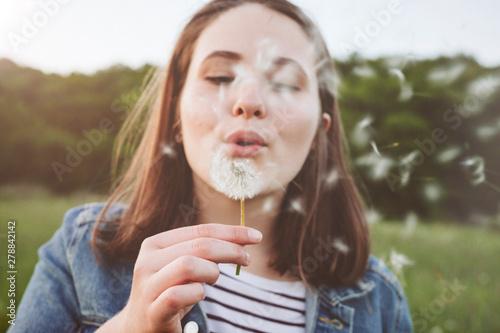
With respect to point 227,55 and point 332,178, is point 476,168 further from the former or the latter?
point 227,55

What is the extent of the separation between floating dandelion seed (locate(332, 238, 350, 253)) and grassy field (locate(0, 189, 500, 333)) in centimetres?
103

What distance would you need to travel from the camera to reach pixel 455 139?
4.51m

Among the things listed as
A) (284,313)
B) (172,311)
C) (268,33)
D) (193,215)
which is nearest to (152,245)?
(172,311)

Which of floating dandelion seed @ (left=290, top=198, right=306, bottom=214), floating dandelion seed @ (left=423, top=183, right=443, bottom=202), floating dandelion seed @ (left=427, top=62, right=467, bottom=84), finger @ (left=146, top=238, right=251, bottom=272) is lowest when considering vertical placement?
finger @ (left=146, top=238, right=251, bottom=272)

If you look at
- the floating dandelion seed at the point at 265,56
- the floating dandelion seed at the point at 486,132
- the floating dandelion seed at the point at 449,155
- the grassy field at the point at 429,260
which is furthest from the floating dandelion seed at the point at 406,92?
the floating dandelion seed at the point at 265,56

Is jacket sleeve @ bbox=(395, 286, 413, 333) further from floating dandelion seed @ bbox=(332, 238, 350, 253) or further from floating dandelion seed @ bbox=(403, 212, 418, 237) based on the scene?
floating dandelion seed @ bbox=(403, 212, 418, 237)

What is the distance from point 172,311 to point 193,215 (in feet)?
1.61

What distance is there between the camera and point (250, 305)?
1.08m

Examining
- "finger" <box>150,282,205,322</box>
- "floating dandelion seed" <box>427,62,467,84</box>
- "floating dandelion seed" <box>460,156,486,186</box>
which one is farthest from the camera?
"floating dandelion seed" <box>427,62,467,84</box>

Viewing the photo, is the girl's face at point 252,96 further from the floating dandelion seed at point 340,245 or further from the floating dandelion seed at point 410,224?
the floating dandelion seed at point 410,224

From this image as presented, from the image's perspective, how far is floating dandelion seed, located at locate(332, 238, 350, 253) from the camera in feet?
4.34

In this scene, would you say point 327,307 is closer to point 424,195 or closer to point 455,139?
point 424,195

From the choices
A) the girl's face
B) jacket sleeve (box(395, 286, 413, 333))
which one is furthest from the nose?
jacket sleeve (box(395, 286, 413, 333))

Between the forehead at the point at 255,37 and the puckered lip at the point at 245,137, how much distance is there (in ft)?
0.61
